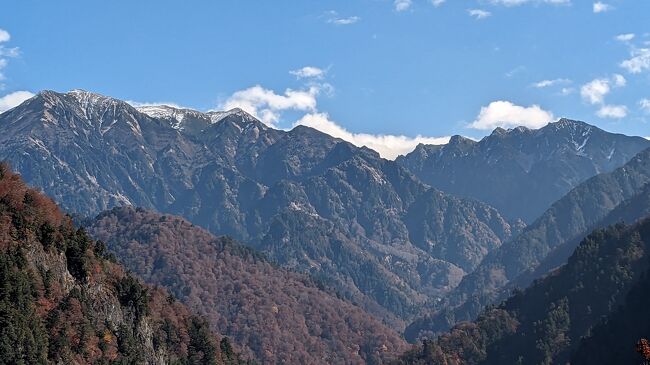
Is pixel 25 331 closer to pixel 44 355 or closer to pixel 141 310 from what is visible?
pixel 44 355

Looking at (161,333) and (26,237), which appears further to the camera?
(161,333)

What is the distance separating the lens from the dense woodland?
429 ft

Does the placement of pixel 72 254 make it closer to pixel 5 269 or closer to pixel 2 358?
pixel 5 269

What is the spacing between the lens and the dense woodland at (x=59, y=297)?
130875 mm

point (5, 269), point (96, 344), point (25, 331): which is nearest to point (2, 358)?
point (25, 331)

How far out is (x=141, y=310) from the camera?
563 feet

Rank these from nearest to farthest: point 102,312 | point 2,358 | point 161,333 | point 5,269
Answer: point 2,358 → point 5,269 → point 102,312 → point 161,333

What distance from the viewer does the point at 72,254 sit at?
15775cm

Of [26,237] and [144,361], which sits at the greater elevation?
[26,237]

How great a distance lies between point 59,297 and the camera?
146 metres

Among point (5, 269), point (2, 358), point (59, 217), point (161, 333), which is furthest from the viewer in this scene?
point (161, 333)

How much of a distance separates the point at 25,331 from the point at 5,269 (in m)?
10.6

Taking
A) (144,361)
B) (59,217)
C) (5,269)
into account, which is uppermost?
(59,217)

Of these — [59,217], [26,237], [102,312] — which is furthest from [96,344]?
[59,217]
